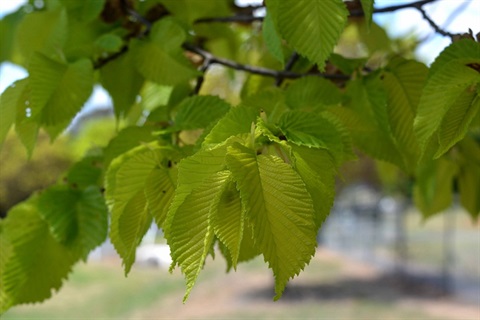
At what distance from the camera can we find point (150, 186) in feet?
1.77

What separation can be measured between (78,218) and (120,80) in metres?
0.21

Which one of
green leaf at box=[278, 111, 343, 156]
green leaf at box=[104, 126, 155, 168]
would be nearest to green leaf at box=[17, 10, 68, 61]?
green leaf at box=[104, 126, 155, 168]

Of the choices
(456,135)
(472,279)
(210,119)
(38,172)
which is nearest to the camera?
(456,135)

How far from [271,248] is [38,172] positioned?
1519 centimetres

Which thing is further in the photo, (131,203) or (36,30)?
(36,30)

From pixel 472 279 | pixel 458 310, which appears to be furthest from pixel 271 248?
pixel 472 279

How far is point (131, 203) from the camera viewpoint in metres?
0.55

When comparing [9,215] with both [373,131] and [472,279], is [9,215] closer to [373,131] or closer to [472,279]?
[373,131]

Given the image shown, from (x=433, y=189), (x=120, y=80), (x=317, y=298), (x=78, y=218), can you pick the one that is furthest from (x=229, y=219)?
(x=317, y=298)

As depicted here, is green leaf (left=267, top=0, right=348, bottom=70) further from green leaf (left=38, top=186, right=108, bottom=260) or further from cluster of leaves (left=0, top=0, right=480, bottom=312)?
green leaf (left=38, top=186, right=108, bottom=260)

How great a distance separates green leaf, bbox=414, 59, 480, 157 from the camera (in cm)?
51

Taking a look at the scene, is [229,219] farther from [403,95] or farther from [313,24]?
[403,95]

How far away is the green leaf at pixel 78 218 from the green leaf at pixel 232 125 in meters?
0.27

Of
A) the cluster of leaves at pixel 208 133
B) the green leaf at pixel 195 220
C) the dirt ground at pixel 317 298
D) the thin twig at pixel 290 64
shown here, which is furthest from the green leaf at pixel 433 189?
the dirt ground at pixel 317 298
